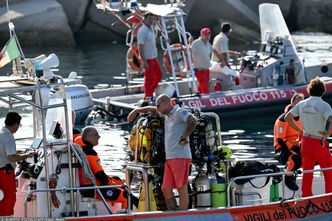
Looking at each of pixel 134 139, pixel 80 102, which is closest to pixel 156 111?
pixel 134 139

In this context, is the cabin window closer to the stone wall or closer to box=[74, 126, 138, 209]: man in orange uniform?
box=[74, 126, 138, 209]: man in orange uniform

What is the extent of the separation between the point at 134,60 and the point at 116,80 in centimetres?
673

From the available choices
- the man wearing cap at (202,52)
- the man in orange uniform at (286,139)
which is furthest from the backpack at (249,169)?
the man wearing cap at (202,52)

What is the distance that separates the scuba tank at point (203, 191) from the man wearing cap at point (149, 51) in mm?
9139

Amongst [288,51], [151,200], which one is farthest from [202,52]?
[151,200]

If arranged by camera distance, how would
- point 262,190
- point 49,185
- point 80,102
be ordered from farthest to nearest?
point 80,102 → point 262,190 → point 49,185

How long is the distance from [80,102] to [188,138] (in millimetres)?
10387

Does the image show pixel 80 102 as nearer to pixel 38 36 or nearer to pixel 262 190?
pixel 262 190

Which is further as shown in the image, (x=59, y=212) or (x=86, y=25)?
(x=86, y=25)

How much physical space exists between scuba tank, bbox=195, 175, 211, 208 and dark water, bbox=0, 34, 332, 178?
5250mm

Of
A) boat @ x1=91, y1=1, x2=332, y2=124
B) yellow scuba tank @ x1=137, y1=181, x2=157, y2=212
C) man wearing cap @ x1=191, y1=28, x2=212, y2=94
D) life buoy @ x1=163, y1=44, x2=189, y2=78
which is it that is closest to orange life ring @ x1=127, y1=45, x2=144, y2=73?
boat @ x1=91, y1=1, x2=332, y2=124

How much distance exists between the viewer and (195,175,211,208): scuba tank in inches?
572

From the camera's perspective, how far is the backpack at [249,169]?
1480cm

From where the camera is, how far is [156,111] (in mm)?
14609
